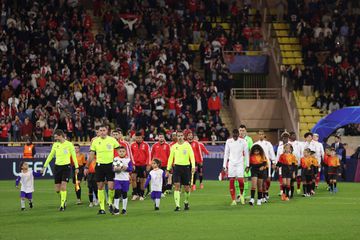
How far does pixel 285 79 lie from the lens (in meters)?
53.3

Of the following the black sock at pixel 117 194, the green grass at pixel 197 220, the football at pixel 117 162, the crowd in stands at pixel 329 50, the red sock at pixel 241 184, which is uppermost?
the crowd in stands at pixel 329 50

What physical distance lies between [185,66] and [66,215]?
26015 mm

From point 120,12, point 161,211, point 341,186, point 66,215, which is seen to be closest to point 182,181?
point 161,211

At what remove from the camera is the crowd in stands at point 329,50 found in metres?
51.8

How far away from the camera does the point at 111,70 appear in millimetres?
49750

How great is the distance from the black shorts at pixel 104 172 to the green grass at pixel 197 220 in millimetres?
997

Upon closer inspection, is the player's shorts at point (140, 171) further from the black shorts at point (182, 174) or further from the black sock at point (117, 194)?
the black sock at point (117, 194)

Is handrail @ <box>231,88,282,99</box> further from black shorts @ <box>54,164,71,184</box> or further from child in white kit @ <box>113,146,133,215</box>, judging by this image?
child in white kit @ <box>113,146,133,215</box>

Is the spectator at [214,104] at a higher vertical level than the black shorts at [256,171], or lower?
higher

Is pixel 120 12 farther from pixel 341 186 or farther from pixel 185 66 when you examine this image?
pixel 341 186

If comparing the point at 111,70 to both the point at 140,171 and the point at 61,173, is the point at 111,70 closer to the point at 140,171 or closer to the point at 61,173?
the point at 140,171

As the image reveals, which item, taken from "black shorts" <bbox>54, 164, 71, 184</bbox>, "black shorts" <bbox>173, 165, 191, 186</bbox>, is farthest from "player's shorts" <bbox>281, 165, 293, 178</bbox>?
"black shorts" <bbox>54, 164, 71, 184</bbox>

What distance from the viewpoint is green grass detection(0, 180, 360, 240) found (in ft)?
70.0

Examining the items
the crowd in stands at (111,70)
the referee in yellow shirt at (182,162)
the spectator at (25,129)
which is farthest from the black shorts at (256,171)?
the spectator at (25,129)
